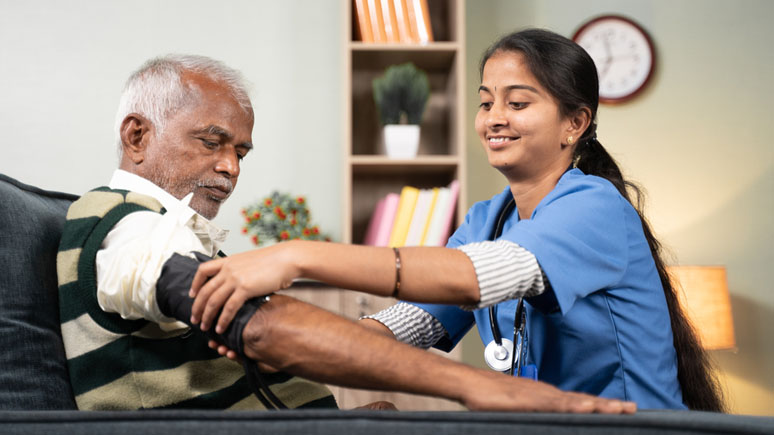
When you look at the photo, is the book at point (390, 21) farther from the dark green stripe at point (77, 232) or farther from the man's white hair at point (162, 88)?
the dark green stripe at point (77, 232)

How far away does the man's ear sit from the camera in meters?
A: 1.23

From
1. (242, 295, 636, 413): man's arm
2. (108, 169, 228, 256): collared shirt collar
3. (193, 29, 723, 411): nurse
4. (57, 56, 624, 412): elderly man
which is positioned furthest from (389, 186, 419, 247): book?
(242, 295, 636, 413): man's arm

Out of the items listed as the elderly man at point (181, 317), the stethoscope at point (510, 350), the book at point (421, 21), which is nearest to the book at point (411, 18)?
the book at point (421, 21)

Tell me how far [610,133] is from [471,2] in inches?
35.7

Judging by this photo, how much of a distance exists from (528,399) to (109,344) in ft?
1.99

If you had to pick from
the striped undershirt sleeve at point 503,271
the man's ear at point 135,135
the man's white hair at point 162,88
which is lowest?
the striped undershirt sleeve at point 503,271

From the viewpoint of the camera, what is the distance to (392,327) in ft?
4.39

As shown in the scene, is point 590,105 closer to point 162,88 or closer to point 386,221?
point 162,88

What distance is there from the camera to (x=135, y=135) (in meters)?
1.23

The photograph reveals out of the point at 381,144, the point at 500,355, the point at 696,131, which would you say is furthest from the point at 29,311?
the point at 696,131

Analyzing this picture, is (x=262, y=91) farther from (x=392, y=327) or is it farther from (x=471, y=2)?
(x=392, y=327)

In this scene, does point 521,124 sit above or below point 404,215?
above

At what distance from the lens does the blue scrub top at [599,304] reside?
1.02 m

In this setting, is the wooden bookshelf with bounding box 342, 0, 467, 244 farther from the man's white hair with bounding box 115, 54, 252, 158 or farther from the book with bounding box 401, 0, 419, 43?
the man's white hair with bounding box 115, 54, 252, 158
